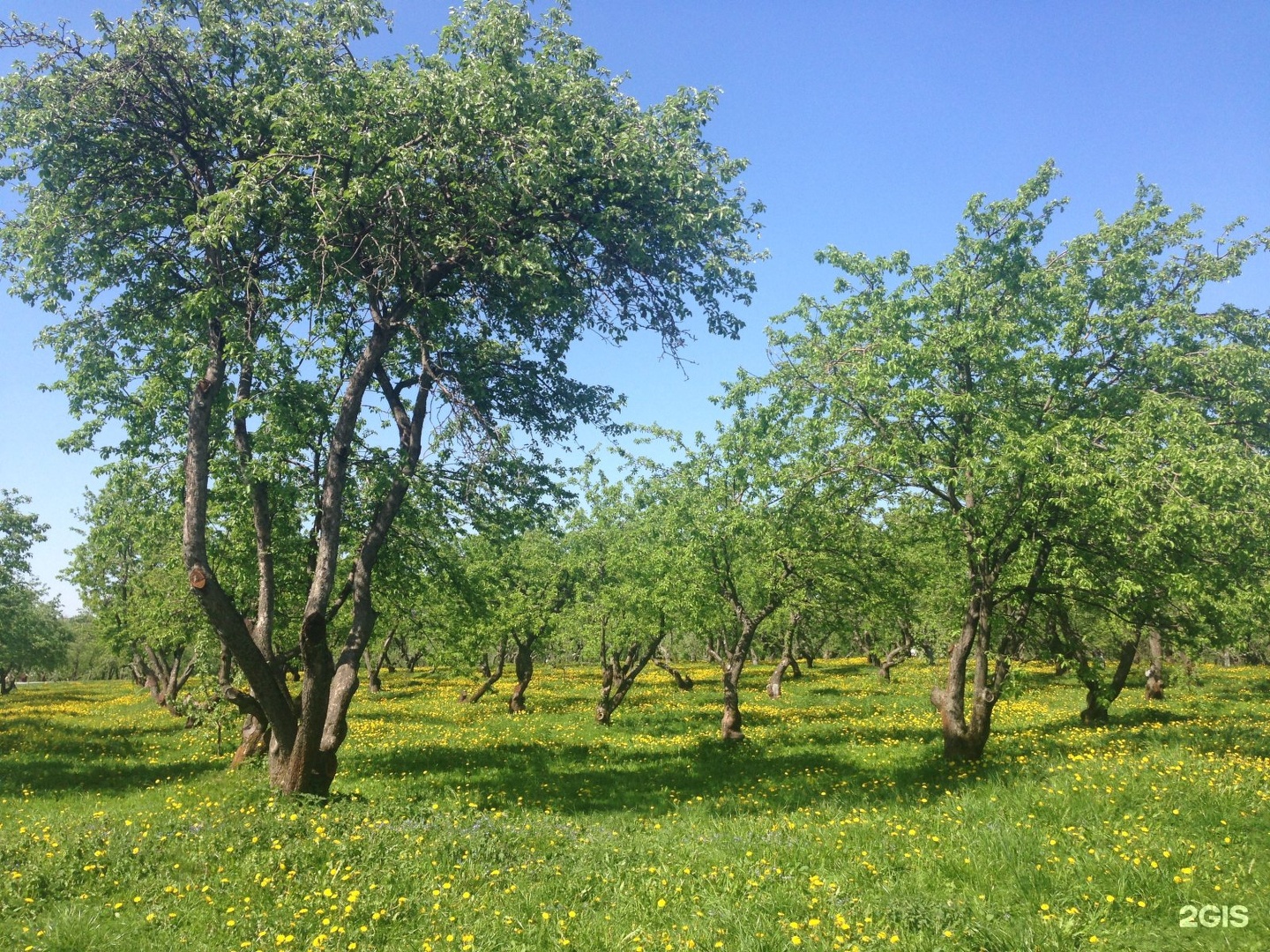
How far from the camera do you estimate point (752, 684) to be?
149 ft

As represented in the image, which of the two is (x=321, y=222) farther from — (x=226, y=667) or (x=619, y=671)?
(x=619, y=671)

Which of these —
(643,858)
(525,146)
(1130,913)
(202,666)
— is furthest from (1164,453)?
(202,666)

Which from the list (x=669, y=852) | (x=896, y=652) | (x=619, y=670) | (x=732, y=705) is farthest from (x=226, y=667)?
(x=896, y=652)


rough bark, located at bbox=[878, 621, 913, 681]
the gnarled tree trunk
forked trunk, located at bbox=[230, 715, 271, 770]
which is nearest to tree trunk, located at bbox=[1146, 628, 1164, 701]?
rough bark, located at bbox=[878, 621, 913, 681]

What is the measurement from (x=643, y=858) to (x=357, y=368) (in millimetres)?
8863

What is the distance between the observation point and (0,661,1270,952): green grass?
272 inches

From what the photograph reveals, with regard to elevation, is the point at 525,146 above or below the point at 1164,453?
above

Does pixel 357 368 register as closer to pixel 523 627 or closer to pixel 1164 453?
pixel 1164 453

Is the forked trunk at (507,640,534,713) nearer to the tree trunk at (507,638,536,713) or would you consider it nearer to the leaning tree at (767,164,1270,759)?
the tree trunk at (507,638,536,713)

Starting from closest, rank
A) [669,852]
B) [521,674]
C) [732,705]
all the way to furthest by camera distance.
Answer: [669,852] < [732,705] < [521,674]

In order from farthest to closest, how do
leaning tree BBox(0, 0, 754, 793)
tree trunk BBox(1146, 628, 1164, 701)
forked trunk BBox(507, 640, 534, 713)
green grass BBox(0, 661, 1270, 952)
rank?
forked trunk BBox(507, 640, 534, 713), tree trunk BBox(1146, 628, 1164, 701), leaning tree BBox(0, 0, 754, 793), green grass BBox(0, 661, 1270, 952)

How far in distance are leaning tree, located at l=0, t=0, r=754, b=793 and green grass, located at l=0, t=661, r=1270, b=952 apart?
3278mm

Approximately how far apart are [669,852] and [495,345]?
8.99 metres

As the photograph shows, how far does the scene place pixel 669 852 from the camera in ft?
31.8
